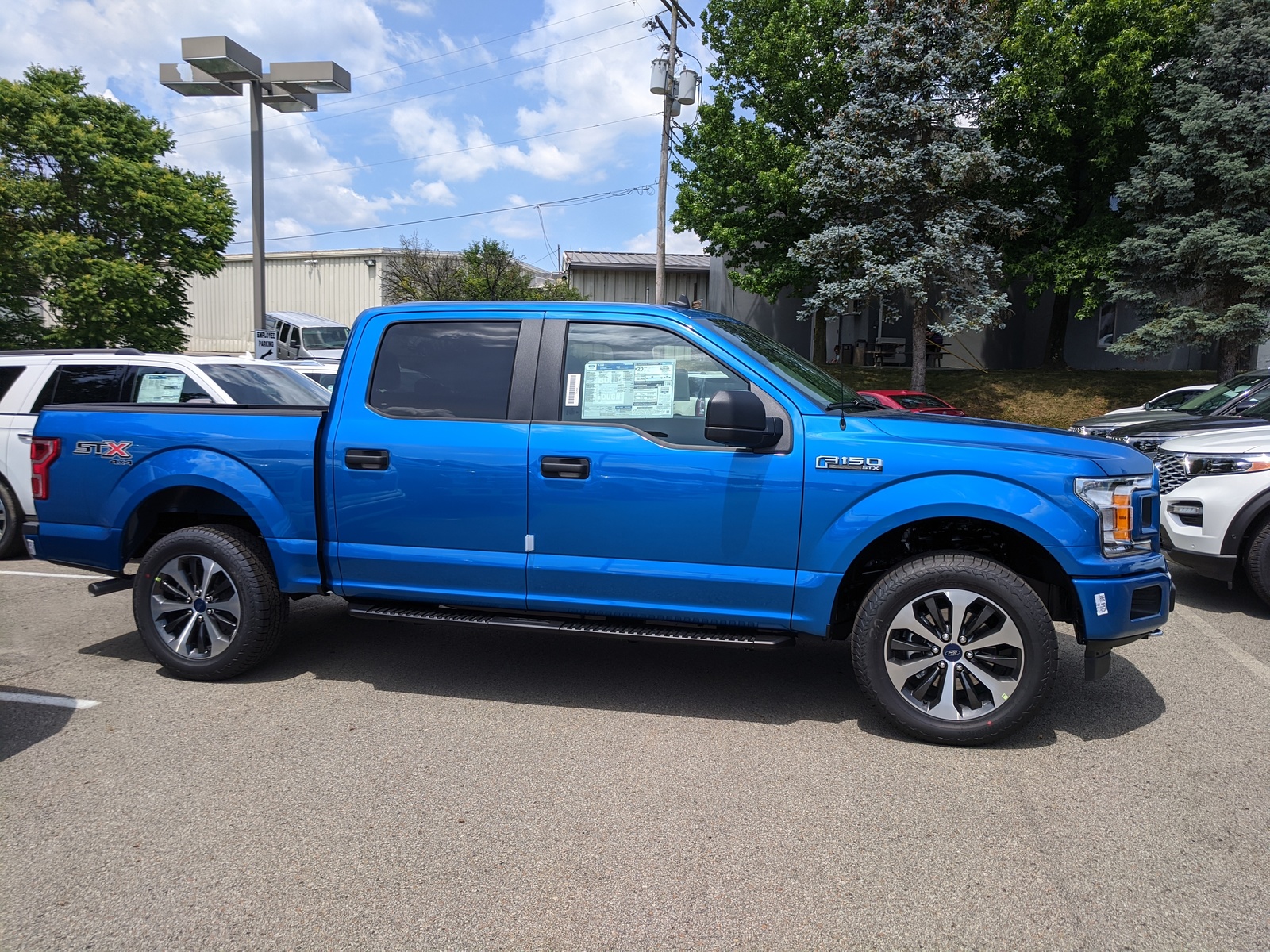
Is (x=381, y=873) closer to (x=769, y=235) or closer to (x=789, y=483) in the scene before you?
(x=789, y=483)

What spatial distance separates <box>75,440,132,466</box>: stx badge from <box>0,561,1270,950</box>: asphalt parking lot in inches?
48.2

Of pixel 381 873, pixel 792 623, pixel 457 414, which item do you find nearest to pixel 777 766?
pixel 792 623

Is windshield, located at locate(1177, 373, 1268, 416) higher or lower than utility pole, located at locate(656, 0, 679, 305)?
lower

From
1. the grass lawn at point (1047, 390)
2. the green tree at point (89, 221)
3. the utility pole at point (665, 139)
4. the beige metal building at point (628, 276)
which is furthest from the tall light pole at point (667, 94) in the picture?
the beige metal building at point (628, 276)

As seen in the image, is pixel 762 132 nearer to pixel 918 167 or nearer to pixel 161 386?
pixel 918 167

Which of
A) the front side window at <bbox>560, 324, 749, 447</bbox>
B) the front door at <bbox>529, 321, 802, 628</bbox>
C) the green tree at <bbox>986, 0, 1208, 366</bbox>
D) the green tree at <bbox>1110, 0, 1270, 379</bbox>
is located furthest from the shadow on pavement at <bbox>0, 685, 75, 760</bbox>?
the green tree at <bbox>986, 0, 1208, 366</bbox>

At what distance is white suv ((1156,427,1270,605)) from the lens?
639 centimetres

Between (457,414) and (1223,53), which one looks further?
(1223,53)

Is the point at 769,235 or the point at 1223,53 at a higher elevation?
the point at 1223,53

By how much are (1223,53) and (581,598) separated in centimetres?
2031

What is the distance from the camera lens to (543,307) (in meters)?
4.66

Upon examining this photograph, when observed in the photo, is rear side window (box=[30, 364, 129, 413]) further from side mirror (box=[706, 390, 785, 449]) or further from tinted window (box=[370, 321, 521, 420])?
side mirror (box=[706, 390, 785, 449])

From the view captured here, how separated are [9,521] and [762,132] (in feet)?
61.6

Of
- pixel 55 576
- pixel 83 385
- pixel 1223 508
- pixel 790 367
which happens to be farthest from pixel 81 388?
pixel 1223 508
